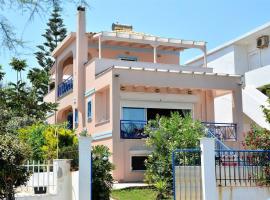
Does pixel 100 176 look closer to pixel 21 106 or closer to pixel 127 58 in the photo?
pixel 127 58

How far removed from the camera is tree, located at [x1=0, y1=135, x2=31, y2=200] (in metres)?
12.6

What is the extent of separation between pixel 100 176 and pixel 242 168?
4441 mm

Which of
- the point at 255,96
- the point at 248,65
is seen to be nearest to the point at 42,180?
the point at 255,96

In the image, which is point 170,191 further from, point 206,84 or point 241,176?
point 206,84

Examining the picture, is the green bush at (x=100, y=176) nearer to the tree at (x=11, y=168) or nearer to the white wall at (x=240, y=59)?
the tree at (x=11, y=168)

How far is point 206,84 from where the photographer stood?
2520 centimetres

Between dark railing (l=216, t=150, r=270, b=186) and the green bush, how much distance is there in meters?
3.46

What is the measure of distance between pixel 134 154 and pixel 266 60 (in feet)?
51.2

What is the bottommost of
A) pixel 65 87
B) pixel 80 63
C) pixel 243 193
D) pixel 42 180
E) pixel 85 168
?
pixel 243 193

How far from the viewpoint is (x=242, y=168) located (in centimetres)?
1400

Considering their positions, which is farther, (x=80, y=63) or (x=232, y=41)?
(x=232, y=41)

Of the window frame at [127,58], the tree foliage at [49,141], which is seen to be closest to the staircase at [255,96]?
the window frame at [127,58]

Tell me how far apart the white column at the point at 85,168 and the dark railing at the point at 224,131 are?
1243cm

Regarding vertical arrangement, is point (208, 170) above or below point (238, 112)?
below
